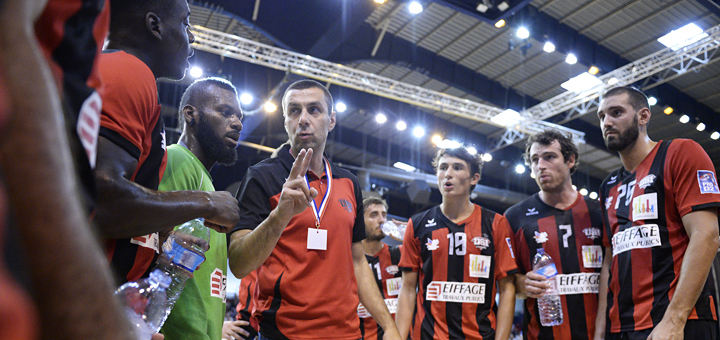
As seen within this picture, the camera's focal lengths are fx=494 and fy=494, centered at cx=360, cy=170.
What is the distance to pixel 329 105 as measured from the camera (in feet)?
10.8

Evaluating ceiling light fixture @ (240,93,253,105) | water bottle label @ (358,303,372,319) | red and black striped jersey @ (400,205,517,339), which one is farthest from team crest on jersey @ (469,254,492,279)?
ceiling light fixture @ (240,93,253,105)

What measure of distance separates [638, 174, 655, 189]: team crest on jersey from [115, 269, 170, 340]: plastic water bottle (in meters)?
3.10

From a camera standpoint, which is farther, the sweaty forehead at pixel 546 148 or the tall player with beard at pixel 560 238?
the sweaty forehead at pixel 546 148

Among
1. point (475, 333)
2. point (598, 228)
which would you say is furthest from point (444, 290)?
point (598, 228)

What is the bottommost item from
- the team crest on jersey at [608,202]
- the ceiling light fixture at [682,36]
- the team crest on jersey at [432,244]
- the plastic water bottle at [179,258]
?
the plastic water bottle at [179,258]

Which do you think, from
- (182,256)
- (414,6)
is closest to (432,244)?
(182,256)

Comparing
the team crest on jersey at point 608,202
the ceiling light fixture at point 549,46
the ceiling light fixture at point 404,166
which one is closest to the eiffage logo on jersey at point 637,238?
the team crest on jersey at point 608,202

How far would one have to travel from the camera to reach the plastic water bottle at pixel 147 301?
150 cm

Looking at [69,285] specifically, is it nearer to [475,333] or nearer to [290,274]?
[290,274]

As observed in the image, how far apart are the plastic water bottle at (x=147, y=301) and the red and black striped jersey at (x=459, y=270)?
2799 mm

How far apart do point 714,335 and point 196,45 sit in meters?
10.7

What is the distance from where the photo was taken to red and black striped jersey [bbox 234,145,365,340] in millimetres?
2658

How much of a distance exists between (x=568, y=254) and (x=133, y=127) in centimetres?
357

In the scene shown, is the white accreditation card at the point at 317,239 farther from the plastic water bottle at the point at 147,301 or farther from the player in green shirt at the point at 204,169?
the plastic water bottle at the point at 147,301
